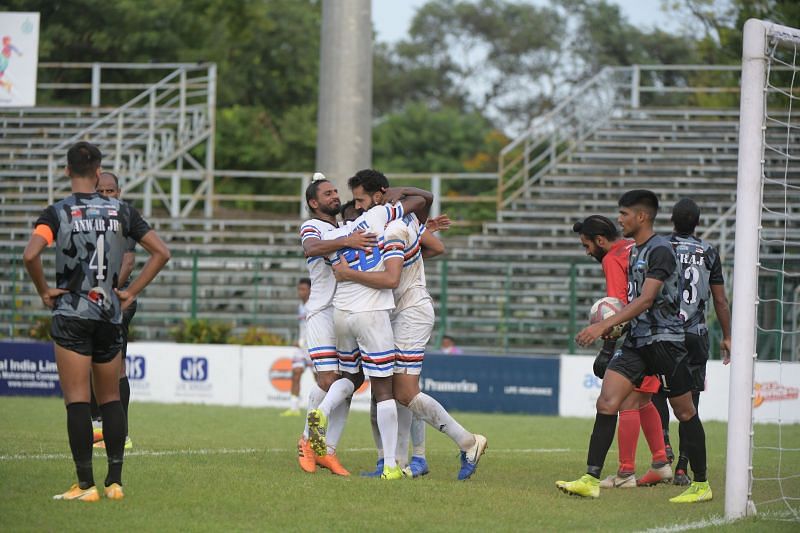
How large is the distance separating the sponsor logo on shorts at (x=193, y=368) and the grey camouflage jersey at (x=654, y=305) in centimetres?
1309

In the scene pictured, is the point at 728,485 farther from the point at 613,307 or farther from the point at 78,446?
the point at 78,446

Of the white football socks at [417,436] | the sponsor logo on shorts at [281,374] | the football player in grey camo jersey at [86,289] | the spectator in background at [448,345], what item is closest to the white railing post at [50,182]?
the sponsor logo on shorts at [281,374]

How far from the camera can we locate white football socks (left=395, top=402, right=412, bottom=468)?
394 inches

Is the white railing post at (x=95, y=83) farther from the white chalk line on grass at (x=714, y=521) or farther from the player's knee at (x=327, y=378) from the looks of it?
the white chalk line on grass at (x=714, y=521)

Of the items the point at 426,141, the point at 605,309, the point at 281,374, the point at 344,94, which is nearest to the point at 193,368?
the point at 281,374

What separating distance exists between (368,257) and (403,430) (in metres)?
1.60

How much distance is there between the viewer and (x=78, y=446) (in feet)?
25.6

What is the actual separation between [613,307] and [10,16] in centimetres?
2425

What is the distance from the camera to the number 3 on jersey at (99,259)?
25.3ft

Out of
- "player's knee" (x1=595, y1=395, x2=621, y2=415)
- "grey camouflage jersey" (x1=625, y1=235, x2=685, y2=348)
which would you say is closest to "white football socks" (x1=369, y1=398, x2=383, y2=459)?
"player's knee" (x1=595, y1=395, x2=621, y2=415)

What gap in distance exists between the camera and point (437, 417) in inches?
375

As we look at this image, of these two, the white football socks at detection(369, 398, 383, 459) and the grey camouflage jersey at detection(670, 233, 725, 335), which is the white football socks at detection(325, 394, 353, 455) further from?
the grey camouflage jersey at detection(670, 233, 725, 335)

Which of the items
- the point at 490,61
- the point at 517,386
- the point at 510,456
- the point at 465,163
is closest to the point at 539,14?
the point at 490,61

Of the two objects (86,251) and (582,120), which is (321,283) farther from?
(582,120)
